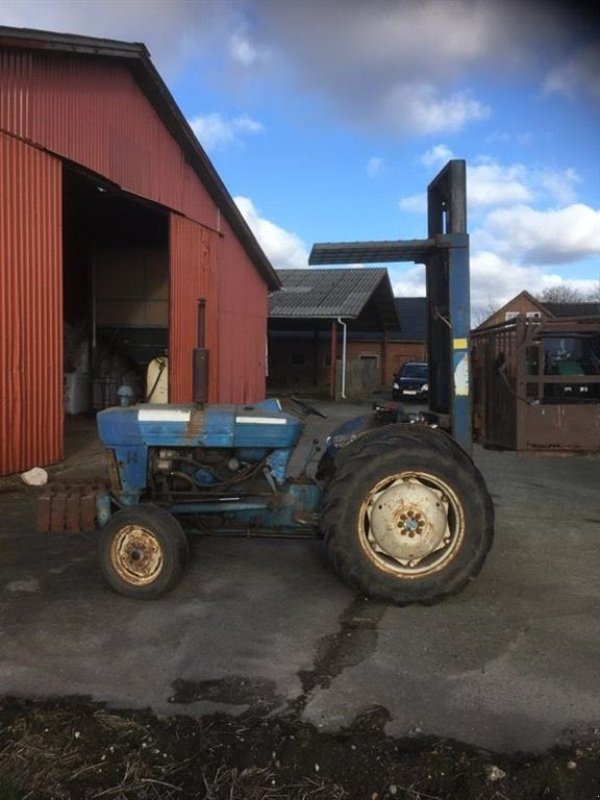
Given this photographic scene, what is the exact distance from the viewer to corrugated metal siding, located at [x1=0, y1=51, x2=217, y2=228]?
29.3 feet

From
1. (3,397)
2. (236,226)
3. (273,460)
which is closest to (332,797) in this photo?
(273,460)

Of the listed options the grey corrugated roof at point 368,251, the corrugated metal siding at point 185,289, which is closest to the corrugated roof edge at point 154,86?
the corrugated metal siding at point 185,289

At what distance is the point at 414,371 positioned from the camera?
101ft

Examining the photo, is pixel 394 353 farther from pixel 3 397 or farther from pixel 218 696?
pixel 218 696

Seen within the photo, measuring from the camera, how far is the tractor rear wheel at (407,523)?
454 cm

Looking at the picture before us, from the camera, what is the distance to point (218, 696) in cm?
351

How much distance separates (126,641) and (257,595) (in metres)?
1.12

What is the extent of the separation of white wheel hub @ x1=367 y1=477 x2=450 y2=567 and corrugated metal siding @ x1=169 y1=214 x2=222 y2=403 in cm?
902

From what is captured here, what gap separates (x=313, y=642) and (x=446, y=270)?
9.42ft

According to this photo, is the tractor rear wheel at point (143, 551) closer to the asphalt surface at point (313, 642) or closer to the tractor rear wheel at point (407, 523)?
the asphalt surface at point (313, 642)

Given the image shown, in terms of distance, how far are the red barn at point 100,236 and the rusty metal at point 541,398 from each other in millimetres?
6367

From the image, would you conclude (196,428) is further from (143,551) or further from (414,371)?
(414,371)

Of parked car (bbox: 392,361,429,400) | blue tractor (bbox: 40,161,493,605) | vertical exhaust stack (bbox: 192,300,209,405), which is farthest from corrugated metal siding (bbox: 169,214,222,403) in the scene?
parked car (bbox: 392,361,429,400)

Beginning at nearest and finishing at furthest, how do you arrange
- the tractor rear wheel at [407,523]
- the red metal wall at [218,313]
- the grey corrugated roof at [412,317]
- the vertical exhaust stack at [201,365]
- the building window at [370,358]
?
the tractor rear wheel at [407,523], the vertical exhaust stack at [201,365], the red metal wall at [218,313], the building window at [370,358], the grey corrugated roof at [412,317]
